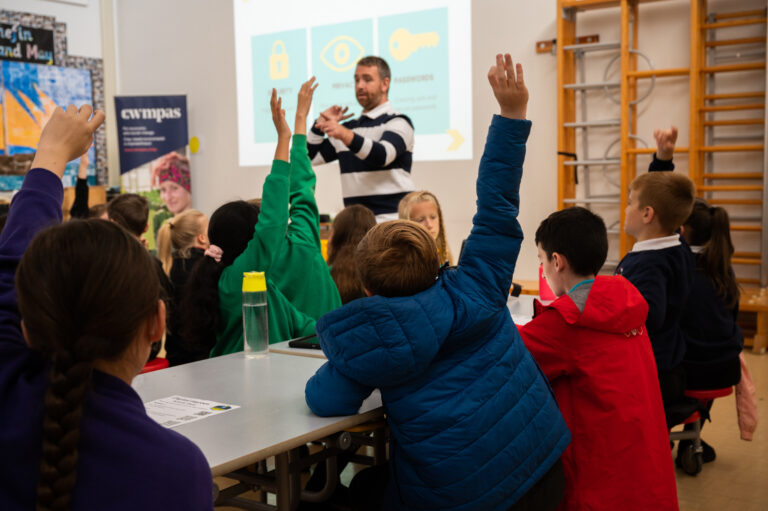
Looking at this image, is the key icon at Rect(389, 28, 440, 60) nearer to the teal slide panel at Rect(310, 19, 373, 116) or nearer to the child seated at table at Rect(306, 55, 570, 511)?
the teal slide panel at Rect(310, 19, 373, 116)

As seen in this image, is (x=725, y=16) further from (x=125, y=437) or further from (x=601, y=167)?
(x=125, y=437)

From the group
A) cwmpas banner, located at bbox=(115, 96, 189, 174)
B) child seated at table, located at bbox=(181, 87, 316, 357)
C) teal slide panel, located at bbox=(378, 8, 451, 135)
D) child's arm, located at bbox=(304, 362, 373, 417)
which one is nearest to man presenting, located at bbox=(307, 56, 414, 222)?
child seated at table, located at bbox=(181, 87, 316, 357)

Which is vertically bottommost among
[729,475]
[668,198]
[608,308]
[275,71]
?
[729,475]

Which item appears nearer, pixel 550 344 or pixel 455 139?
pixel 550 344

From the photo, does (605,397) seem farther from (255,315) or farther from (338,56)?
(338,56)

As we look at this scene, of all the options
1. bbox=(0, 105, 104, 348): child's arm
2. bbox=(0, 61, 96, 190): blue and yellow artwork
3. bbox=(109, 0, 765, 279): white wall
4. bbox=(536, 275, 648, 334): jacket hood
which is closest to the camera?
bbox=(0, 105, 104, 348): child's arm

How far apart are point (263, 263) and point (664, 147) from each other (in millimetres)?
1751

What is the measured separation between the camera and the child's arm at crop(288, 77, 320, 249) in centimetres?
231

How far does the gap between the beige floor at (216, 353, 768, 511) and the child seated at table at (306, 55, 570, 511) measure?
122cm

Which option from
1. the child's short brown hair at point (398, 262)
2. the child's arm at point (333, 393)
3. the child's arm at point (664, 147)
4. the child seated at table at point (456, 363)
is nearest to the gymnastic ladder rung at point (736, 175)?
the child's arm at point (664, 147)

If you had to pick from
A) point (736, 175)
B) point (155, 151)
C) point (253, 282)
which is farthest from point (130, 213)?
point (155, 151)

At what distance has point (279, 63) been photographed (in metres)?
Answer: 7.02

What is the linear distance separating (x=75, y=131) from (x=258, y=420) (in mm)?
628

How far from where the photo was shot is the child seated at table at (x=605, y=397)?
1.75 m
